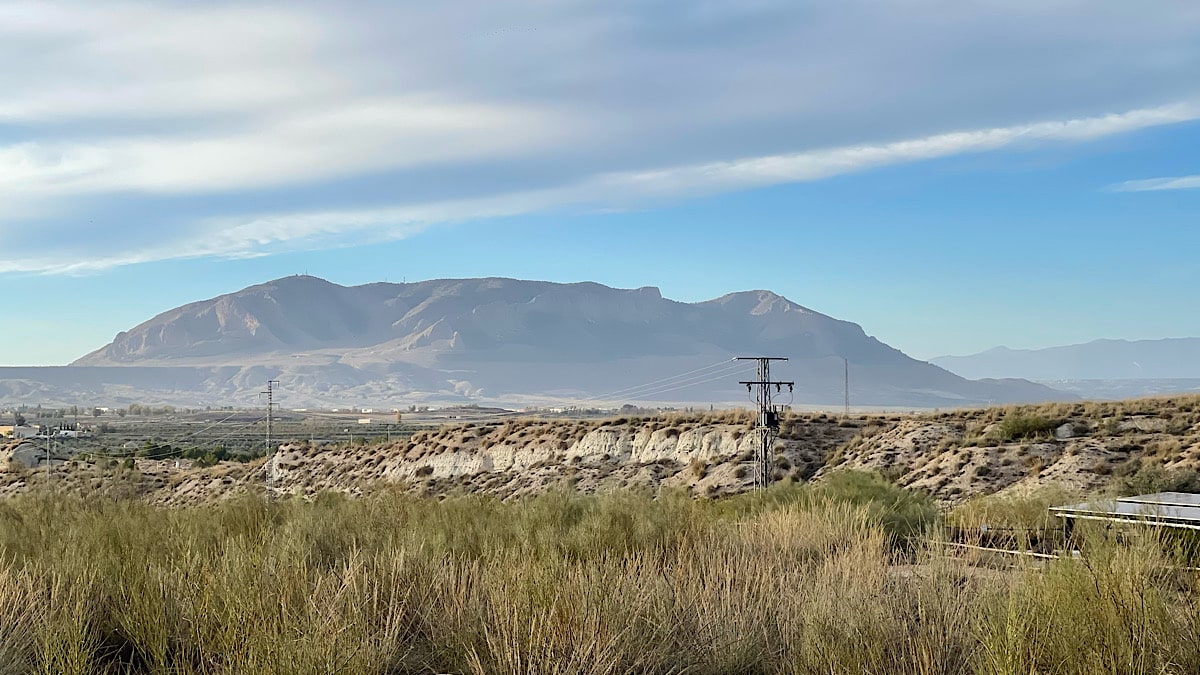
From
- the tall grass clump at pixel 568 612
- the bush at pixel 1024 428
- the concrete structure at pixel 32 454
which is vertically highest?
the tall grass clump at pixel 568 612

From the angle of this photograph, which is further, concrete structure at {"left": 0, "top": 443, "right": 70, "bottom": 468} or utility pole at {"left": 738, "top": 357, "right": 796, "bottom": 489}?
concrete structure at {"left": 0, "top": 443, "right": 70, "bottom": 468}

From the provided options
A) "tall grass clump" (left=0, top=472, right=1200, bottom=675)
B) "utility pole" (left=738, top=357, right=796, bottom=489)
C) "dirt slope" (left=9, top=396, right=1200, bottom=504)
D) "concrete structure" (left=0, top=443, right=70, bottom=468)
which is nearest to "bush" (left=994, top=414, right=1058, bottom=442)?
"dirt slope" (left=9, top=396, right=1200, bottom=504)

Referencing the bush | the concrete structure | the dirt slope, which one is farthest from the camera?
the concrete structure

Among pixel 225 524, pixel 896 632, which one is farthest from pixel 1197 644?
pixel 225 524

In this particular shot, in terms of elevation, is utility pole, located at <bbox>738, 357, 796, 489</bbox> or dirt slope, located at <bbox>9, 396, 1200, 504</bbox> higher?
utility pole, located at <bbox>738, 357, 796, 489</bbox>

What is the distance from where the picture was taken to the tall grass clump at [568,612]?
713 centimetres

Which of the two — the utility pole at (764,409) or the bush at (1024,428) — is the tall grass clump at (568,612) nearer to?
the utility pole at (764,409)

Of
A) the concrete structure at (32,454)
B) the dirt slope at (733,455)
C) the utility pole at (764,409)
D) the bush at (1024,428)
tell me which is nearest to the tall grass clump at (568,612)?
the dirt slope at (733,455)

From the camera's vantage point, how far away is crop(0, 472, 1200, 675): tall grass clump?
7.13 metres

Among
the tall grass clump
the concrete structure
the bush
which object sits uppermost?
the tall grass clump

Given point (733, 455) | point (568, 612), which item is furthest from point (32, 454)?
point (568, 612)

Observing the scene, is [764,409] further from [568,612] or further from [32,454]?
[32,454]

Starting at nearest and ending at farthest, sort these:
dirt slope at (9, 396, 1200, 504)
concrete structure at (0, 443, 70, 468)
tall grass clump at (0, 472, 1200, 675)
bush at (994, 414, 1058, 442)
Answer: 1. tall grass clump at (0, 472, 1200, 675)
2. dirt slope at (9, 396, 1200, 504)
3. bush at (994, 414, 1058, 442)
4. concrete structure at (0, 443, 70, 468)

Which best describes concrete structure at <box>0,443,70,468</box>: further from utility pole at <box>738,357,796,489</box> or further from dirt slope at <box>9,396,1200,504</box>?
utility pole at <box>738,357,796,489</box>
